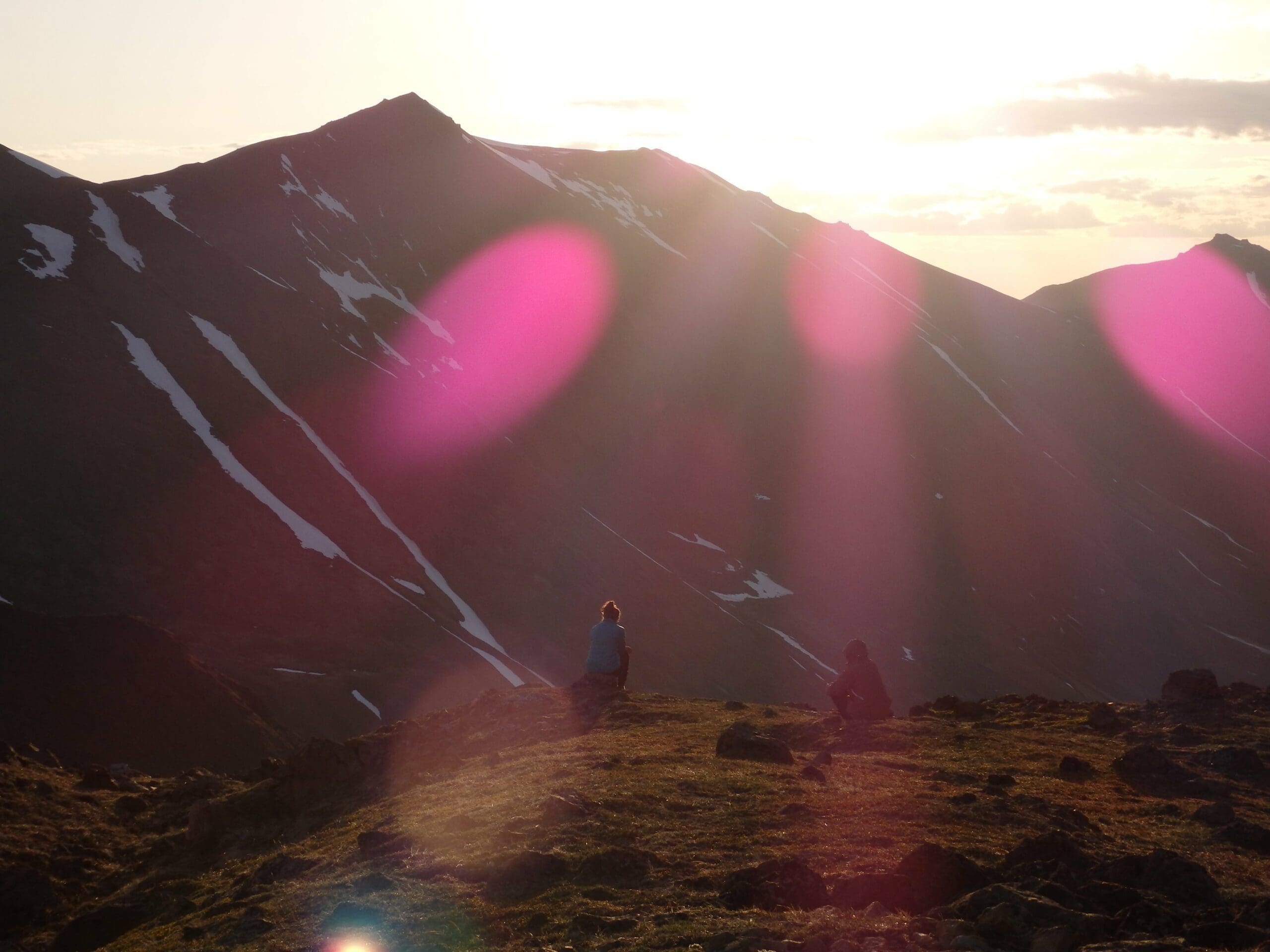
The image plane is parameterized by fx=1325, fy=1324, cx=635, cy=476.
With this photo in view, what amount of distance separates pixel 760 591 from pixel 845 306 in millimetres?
58160

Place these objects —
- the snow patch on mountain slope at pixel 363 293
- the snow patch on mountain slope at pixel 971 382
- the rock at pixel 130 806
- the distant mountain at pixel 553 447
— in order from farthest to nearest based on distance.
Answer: the snow patch on mountain slope at pixel 971 382 → the snow patch on mountain slope at pixel 363 293 → the distant mountain at pixel 553 447 → the rock at pixel 130 806

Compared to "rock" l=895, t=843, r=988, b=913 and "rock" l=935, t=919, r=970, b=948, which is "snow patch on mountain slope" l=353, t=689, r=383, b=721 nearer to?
"rock" l=895, t=843, r=988, b=913

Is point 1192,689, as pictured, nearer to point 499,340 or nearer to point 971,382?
point 499,340

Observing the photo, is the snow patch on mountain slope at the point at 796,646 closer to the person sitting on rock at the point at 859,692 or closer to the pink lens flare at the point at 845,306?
the pink lens flare at the point at 845,306

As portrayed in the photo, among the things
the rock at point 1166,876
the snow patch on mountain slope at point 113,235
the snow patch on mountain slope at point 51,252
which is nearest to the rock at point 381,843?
the rock at point 1166,876

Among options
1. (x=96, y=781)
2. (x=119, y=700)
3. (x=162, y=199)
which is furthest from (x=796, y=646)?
(x=96, y=781)

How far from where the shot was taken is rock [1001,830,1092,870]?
11516 mm

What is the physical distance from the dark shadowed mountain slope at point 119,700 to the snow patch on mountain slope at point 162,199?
6685cm

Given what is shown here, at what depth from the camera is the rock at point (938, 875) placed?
1082 cm

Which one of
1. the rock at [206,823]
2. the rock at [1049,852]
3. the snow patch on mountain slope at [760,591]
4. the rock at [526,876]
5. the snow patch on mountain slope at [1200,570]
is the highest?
the rock at [1049,852]

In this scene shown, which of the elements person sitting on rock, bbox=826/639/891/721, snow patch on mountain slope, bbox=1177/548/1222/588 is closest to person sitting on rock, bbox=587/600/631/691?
person sitting on rock, bbox=826/639/891/721

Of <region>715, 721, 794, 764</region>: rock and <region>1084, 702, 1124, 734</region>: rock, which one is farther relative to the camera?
A: <region>1084, 702, 1124, 734</region>: rock

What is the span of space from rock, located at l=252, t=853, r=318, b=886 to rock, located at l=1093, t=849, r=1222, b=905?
26.1ft

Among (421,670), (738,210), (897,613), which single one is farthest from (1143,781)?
(738,210)
